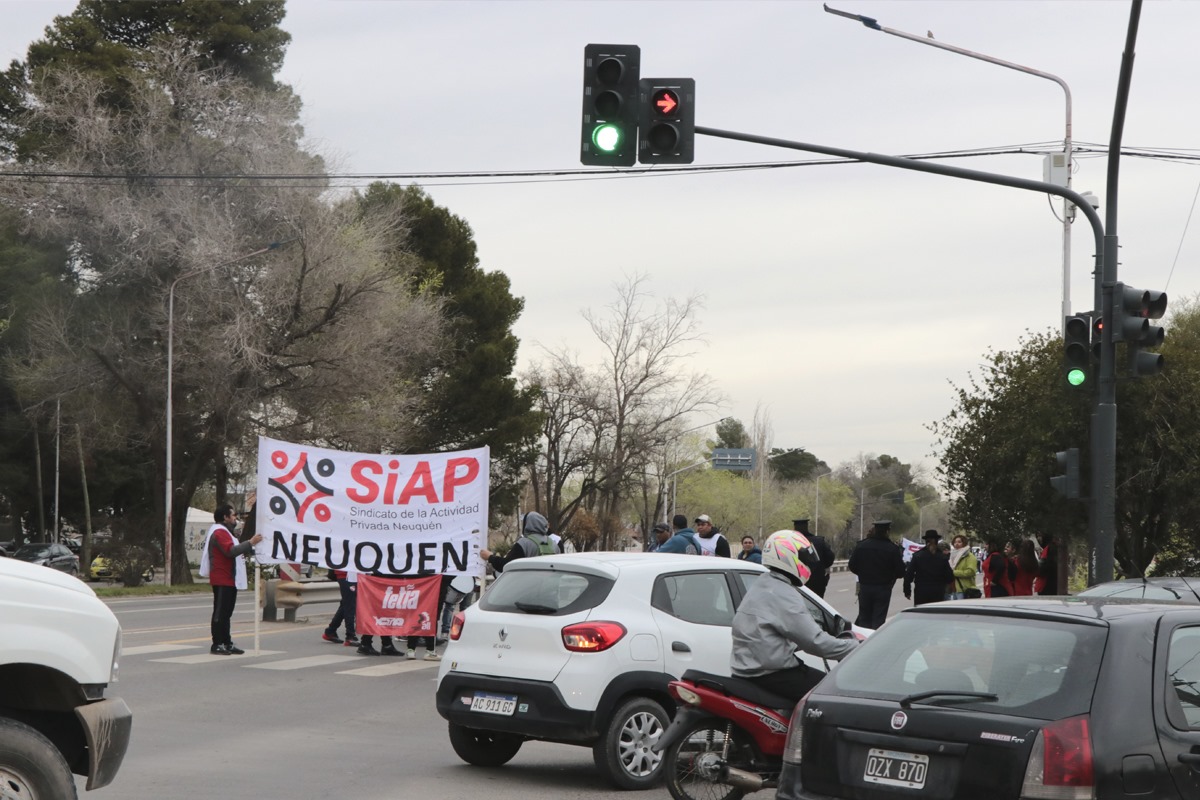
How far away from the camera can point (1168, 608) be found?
5719 mm

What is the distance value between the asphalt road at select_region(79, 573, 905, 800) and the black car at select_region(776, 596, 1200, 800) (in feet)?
12.6

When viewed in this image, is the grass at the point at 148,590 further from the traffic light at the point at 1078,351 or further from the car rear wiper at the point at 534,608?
the car rear wiper at the point at 534,608

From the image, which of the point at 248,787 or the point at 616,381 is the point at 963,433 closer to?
the point at 248,787

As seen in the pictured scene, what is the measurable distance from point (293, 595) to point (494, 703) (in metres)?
15.3

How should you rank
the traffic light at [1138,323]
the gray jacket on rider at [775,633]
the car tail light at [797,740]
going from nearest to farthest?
the car tail light at [797,740] → the gray jacket on rider at [775,633] → the traffic light at [1138,323]

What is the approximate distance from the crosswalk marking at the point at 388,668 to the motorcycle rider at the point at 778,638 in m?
8.69

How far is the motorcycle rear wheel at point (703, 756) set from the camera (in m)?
8.34

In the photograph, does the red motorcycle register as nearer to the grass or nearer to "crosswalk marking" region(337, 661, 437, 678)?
"crosswalk marking" region(337, 661, 437, 678)

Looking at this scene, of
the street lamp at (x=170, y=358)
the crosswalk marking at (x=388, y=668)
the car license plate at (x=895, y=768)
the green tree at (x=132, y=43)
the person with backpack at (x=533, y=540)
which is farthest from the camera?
the green tree at (x=132, y=43)

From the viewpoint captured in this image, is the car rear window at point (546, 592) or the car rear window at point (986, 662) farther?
the car rear window at point (546, 592)

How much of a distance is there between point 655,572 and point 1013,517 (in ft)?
56.9

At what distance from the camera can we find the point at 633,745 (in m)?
9.52

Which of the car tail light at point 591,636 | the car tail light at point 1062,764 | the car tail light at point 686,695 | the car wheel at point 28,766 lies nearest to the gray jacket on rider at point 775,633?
the car tail light at point 686,695

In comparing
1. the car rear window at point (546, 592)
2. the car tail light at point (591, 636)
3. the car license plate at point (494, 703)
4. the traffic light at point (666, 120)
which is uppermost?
the traffic light at point (666, 120)
